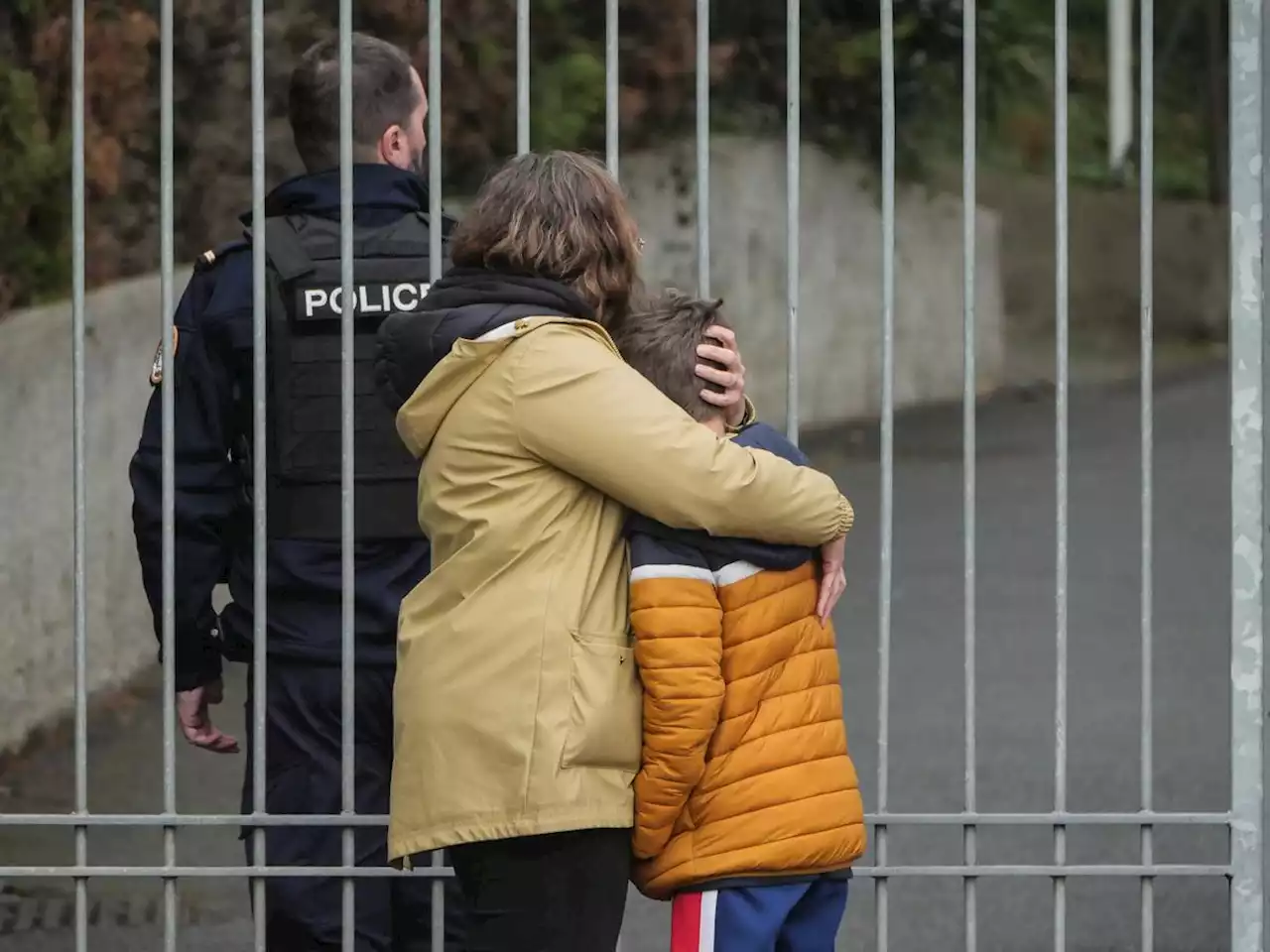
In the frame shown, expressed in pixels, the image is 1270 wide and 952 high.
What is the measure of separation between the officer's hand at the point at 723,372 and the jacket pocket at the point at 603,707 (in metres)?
0.36

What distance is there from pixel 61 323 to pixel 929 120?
6376mm

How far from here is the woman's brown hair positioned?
3363 mm

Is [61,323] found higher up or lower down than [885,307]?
higher up

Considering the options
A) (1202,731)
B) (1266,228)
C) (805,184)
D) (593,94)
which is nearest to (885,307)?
(1266,228)

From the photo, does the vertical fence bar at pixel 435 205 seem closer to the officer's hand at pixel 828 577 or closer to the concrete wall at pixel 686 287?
the officer's hand at pixel 828 577

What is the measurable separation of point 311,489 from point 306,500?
0.02 m

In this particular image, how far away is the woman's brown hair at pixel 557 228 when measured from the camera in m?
3.36

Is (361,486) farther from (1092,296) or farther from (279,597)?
(1092,296)

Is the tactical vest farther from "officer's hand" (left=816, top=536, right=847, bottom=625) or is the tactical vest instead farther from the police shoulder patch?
"officer's hand" (left=816, top=536, right=847, bottom=625)

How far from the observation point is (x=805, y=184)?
1209 centimetres

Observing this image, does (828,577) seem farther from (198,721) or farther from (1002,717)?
(1002,717)

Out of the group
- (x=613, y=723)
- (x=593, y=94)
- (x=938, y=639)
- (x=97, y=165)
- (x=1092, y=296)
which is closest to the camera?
(x=613, y=723)

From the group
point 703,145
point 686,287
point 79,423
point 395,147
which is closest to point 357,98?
point 395,147

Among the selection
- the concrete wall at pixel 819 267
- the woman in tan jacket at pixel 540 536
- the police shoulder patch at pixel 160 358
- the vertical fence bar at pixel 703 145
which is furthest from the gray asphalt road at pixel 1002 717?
the woman in tan jacket at pixel 540 536
